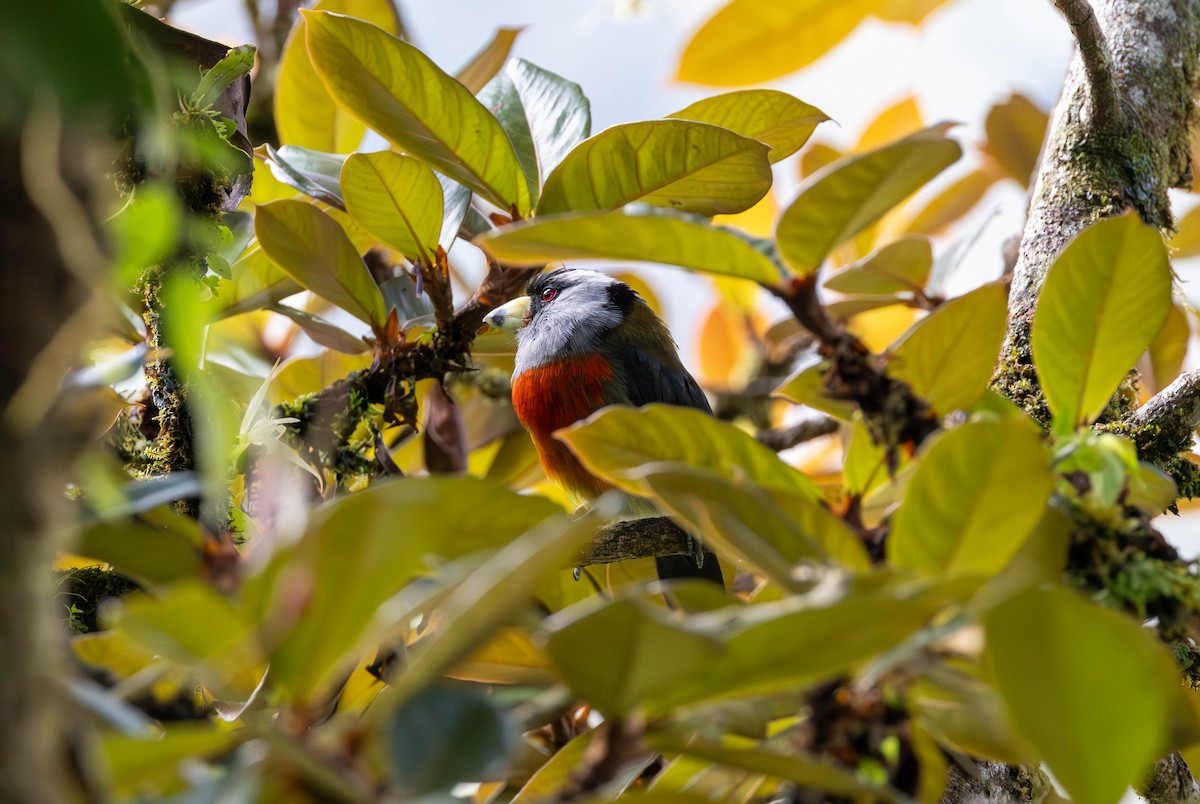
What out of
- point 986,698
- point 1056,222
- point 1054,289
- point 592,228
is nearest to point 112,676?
point 592,228

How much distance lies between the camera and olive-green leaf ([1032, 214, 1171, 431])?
3.01 ft

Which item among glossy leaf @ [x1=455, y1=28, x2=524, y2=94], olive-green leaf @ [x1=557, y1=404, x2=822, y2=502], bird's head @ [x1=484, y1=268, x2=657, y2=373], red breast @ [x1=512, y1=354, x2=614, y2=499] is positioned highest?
glossy leaf @ [x1=455, y1=28, x2=524, y2=94]

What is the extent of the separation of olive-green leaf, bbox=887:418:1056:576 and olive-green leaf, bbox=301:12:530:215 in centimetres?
92

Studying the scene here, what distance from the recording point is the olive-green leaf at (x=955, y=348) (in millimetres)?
927

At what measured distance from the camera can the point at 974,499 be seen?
→ 0.76 m

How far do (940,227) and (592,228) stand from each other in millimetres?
2348

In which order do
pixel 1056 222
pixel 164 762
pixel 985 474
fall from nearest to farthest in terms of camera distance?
pixel 164 762
pixel 985 474
pixel 1056 222

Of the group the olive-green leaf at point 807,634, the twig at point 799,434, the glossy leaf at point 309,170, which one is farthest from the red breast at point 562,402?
the olive-green leaf at point 807,634

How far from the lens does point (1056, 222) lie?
177 centimetres

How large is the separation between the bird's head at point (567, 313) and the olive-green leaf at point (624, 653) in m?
1.85

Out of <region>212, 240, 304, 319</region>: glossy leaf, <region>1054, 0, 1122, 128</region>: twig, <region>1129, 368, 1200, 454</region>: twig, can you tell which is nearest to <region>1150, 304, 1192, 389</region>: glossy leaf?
<region>1054, 0, 1122, 128</region>: twig

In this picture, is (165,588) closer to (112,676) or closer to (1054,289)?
(112,676)

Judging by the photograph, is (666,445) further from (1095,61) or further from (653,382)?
(653,382)

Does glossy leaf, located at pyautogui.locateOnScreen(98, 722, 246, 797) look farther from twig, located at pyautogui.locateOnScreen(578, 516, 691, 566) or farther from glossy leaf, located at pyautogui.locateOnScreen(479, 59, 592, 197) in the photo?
glossy leaf, located at pyautogui.locateOnScreen(479, 59, 592, 197)
